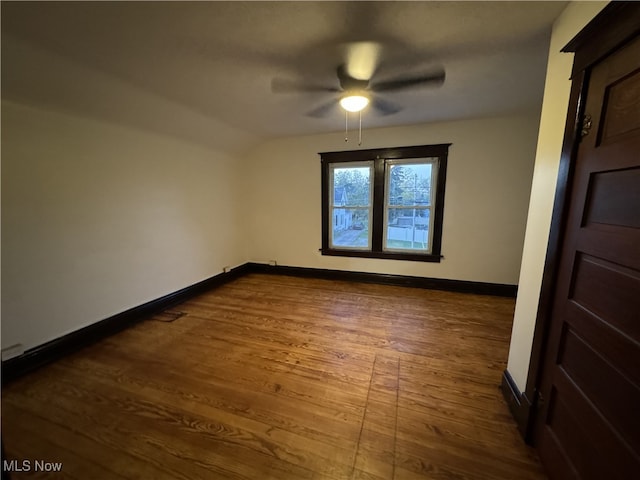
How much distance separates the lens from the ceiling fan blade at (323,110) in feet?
8.51

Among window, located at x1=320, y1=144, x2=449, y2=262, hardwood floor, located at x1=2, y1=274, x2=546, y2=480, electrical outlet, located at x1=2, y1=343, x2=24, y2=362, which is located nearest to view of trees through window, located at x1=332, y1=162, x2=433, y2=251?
window, located at x1=320, y1=144, x2=449, y2=262

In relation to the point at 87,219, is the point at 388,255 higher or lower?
lower

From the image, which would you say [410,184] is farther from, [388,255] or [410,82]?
[410,82]

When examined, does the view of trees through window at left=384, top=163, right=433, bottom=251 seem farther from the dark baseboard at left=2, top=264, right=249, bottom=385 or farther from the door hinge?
the dark baseboard at left=2, top=264, right=249, bottom=385

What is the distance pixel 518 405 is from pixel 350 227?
9.60ft

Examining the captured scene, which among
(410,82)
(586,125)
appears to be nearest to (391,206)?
(410,82)

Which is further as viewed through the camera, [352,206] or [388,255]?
[352,206]

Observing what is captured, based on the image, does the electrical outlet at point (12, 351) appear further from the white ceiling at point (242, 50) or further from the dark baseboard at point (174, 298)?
the white ceiling at point (242, 50)

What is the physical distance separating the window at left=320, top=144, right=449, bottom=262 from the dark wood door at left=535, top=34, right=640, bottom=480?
8.10ft

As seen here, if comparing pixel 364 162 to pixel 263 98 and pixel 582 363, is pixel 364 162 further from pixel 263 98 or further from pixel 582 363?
pixel 582 363

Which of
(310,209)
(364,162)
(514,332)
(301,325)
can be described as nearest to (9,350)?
(301,325)

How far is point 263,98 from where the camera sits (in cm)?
245

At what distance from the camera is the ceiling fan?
5.68 feet

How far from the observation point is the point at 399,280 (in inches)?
152
